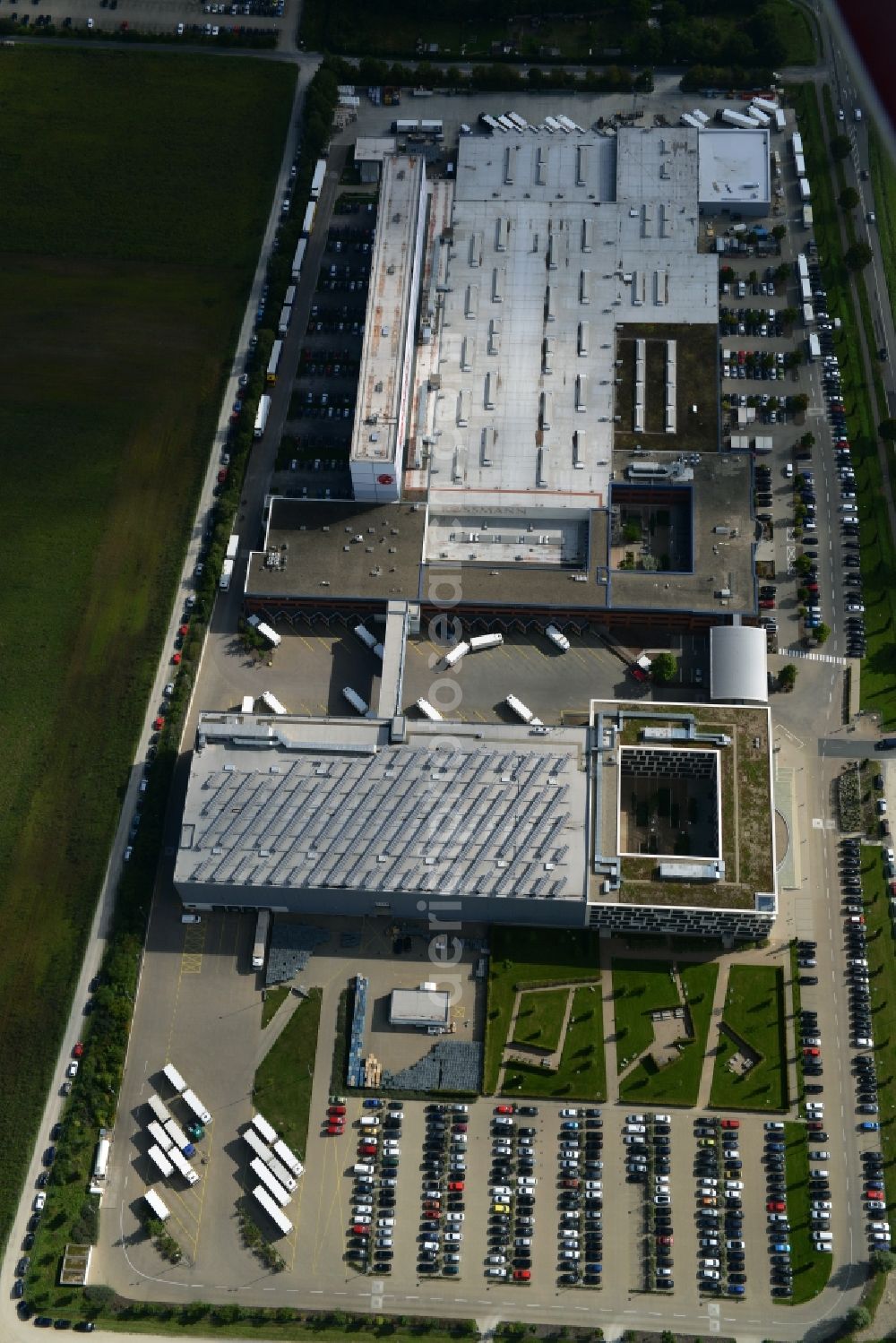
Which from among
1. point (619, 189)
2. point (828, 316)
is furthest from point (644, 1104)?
point (619, 189)

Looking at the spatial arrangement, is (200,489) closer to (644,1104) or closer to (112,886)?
(112,886)

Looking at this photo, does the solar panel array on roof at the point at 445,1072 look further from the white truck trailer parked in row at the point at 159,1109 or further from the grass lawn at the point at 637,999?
the white truck trailer parked in row at the point at 159,1109

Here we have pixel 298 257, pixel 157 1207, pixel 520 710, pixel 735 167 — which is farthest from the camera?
pixel 298 257

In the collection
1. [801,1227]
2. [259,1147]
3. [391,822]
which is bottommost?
[801,1227]

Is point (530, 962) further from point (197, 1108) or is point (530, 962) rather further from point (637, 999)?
point (197, 1108)

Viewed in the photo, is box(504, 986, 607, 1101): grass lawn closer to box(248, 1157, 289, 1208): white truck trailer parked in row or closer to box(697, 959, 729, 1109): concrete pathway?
box(697, 959, 729, 1109): concrete pathway

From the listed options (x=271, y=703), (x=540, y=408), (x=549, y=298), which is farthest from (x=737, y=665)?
(x=549, y=298)
